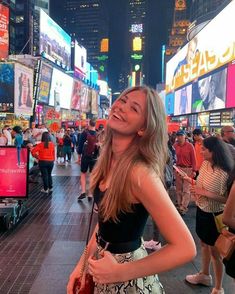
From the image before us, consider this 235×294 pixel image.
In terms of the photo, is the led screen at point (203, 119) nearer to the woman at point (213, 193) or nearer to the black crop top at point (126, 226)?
the woman at point (213, 193)

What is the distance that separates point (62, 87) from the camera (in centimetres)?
5084

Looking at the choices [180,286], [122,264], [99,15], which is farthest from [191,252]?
[99,15]

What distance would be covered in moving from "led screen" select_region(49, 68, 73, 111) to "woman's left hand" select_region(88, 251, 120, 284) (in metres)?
44.8

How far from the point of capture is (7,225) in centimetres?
576

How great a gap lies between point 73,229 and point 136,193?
493 centimetres

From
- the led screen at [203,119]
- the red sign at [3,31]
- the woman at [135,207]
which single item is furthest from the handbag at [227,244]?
the red sign at [3,31]

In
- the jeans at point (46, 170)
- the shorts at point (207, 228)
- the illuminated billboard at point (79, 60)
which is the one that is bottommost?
the jeans at point (46, 170)

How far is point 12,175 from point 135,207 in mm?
5600

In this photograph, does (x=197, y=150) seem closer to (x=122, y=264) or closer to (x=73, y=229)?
(x=73, y=229)

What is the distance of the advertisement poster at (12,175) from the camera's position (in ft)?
21.5

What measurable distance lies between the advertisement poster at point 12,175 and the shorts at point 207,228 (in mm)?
4083

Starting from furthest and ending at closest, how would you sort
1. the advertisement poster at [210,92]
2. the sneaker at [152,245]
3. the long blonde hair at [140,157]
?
the advertisement poster at [210,92] < the sneaker at [152,245] < the long blonde hair at [140,157]

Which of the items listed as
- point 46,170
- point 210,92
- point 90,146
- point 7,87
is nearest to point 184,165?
point 90,146

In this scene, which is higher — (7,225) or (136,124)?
(136,124)
